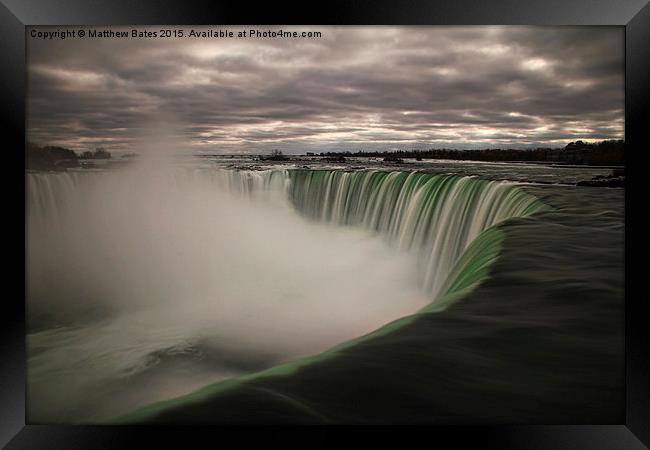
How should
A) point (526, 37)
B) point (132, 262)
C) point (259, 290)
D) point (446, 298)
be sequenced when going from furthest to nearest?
point (259, 290) → point (132, 262) → point (526, 37) → point (446, 298)

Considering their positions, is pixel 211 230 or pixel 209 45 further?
pixel 211 230

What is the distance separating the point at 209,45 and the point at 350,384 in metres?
1.76

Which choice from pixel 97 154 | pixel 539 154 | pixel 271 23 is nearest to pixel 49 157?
pixel 97 154

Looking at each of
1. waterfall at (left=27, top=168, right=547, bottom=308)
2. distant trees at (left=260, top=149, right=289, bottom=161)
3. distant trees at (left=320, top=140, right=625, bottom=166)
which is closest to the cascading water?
waterfall at (left=27, top=168, right=547, bottom=308)

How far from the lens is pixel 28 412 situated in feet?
7.61

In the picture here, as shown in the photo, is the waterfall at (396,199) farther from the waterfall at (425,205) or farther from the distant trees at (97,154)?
the distant trees at (97,154)

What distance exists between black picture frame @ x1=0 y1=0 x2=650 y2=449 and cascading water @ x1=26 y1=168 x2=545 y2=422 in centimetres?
9

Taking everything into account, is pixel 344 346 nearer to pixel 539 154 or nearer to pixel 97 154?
pixel 539 154

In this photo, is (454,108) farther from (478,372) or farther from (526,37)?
(478,372)

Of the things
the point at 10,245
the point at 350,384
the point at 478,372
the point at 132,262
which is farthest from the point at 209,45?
the point at 478,372

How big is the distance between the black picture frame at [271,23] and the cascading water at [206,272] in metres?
0.09

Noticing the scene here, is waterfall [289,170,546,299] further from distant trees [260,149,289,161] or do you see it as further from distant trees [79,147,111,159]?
distant trees [79,147,111,159]

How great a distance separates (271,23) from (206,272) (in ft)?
7.24

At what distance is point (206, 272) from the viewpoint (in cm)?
395
